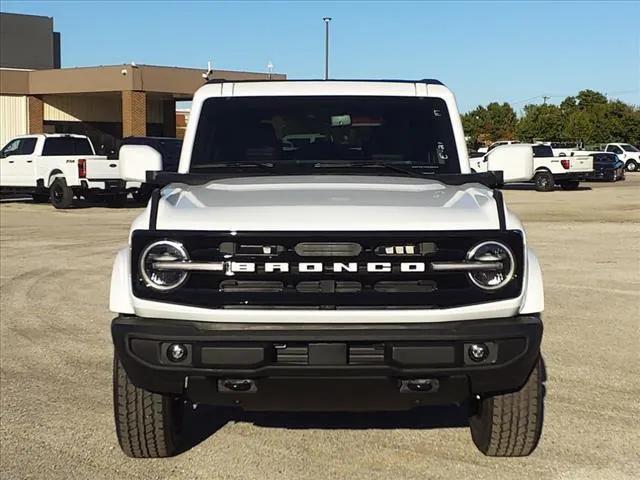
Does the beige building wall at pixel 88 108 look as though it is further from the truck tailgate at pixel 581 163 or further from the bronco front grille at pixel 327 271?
the bronco front grille at pixel 327 271

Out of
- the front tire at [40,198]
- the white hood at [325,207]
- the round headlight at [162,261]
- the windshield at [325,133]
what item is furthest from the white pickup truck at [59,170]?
the round headlight at [162,261]

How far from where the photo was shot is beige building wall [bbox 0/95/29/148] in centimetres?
3912

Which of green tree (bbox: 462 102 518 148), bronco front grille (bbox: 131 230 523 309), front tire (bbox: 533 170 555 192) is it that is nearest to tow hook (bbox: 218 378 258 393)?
bronco front grille (bbox: 131 230 523 309)

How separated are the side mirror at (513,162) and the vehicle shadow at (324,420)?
60.7 inches

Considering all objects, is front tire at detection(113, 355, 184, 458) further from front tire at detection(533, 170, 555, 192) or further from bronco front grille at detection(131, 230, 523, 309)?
front tire at detection(533, 170, 555, 192)

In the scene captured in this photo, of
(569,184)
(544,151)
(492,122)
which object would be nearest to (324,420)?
(544,151)

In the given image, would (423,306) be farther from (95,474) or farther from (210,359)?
(95,474)

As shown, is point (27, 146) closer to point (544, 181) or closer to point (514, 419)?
point (544, 181)

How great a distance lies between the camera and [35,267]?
12.1 metres

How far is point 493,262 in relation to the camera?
3.83 meters

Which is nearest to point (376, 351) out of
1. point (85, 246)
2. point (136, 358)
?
point (136, 358)

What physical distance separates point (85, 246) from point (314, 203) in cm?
1117

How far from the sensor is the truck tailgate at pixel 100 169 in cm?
2172

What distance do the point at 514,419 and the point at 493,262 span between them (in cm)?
98
